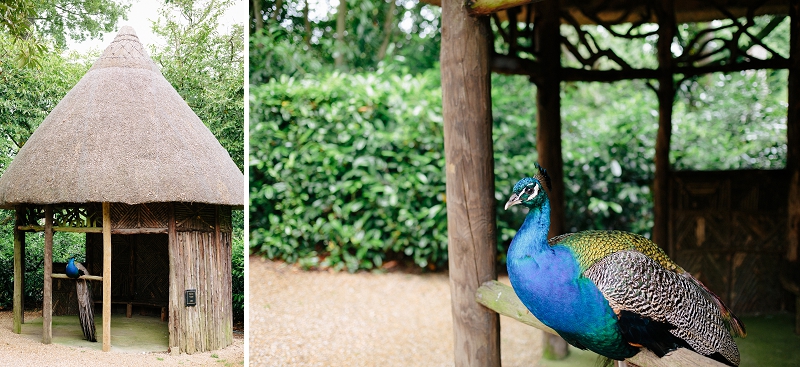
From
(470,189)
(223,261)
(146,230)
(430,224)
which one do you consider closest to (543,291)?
(470,189)

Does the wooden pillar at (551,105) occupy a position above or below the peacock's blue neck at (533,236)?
above

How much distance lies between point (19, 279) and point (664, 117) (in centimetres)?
537

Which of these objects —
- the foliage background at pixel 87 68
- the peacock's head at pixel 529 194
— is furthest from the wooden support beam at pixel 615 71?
the peacock's head at pixel 529 194

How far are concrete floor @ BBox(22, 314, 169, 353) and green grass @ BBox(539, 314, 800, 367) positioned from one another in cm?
291

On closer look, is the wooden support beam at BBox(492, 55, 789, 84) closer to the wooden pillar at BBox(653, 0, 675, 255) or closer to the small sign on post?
the wooden pillar at BBox(653, 0, 675, 255)

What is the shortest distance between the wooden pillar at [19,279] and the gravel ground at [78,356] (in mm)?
39

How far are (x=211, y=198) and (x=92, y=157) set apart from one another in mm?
862

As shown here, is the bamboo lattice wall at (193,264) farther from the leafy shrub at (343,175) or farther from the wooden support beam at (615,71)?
the wooden support beam at (615,71)

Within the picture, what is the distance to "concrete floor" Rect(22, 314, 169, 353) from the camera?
424 centimetres

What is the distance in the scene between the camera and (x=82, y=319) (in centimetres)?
446

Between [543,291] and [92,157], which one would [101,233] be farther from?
[543,291]

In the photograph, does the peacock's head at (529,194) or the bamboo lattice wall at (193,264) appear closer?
the peacock's head at (529,194)

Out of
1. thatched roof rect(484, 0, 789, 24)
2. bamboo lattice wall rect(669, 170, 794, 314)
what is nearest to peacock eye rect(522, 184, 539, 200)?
thatched roof rect(484, 0, 789, 24)

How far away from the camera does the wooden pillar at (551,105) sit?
15.5 feet
